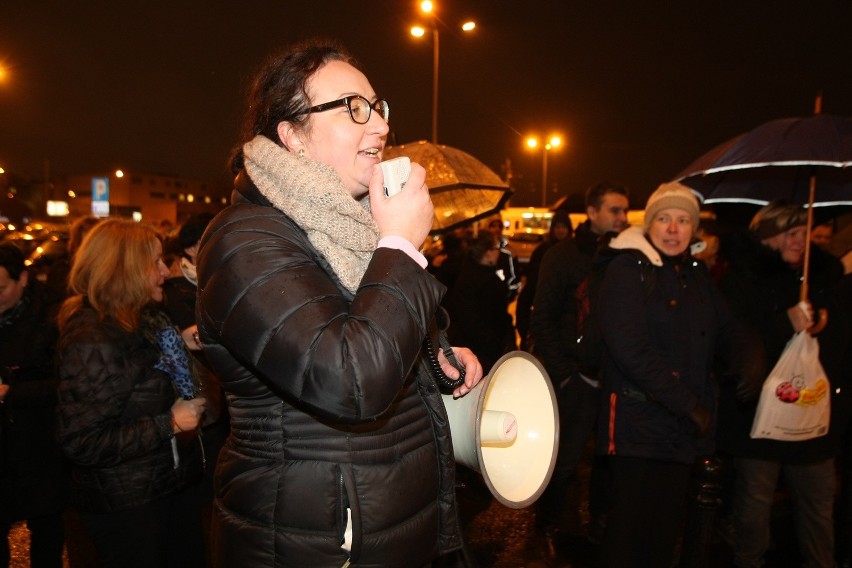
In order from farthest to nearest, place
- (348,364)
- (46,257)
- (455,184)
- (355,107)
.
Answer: (46,257), (455,184), (355,107), (348,364)

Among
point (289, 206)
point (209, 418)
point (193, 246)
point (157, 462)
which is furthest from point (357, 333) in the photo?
point (193, 246)

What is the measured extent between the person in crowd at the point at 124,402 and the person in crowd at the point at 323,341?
1215mm

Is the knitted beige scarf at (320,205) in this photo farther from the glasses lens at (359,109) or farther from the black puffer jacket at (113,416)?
the black puffer jacket at (113,416)

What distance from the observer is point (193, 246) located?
4.64 m

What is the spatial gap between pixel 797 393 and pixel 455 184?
2.71 meters

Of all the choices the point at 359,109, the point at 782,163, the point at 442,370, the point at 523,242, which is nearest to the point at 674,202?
the point at 782,163

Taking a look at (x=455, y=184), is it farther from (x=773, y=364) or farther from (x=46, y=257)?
(x=46, y=257)

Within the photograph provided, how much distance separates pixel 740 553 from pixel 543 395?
275 cm

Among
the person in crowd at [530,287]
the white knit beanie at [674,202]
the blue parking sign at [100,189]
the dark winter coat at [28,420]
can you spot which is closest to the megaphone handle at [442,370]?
the white knit beanie at [674,202]

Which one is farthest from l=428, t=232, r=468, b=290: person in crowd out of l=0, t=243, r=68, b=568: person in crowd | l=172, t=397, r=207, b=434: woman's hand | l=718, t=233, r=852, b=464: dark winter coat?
l=172, t=397, r=207, b=434: woman's hand

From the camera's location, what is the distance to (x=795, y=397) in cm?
360

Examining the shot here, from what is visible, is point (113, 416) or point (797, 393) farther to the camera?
point (797, 393)

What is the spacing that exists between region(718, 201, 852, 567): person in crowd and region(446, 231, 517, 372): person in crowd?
224cm

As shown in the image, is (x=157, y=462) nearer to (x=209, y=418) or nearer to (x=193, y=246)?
(x=209, y=418)
